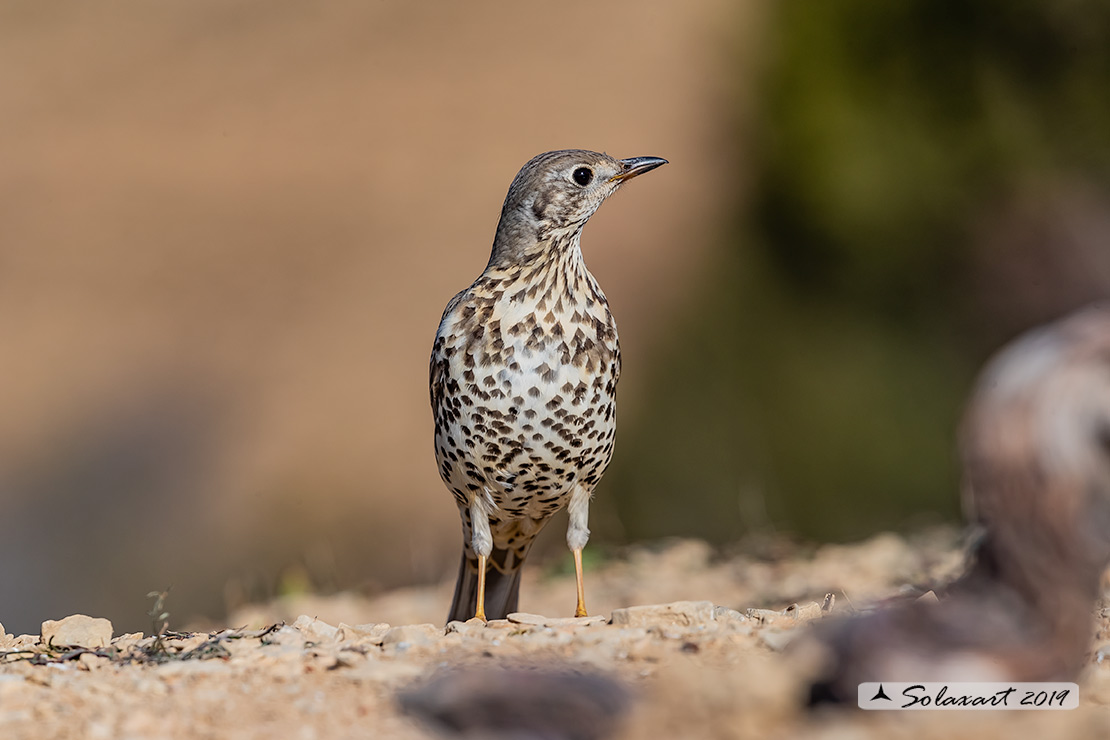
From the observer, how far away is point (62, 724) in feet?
12.3

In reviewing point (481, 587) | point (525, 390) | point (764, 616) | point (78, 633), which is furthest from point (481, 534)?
point (78, 633)

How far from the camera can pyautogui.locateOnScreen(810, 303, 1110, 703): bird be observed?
3.28m

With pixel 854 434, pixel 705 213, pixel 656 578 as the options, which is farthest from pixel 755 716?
pixel 705 213

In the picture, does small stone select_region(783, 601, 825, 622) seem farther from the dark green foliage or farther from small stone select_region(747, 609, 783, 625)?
the dark green foliage

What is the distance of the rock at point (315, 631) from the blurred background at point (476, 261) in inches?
130

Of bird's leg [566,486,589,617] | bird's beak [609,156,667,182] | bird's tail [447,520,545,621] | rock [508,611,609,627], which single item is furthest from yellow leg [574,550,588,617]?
bird's beak [609,156,667,182]

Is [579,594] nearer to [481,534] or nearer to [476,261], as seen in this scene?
[481,534]

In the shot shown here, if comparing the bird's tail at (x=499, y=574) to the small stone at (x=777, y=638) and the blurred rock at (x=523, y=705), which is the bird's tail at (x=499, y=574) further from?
the blurred rock at (x=523, y=705)

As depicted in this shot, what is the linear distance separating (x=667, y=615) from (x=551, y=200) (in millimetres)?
2269

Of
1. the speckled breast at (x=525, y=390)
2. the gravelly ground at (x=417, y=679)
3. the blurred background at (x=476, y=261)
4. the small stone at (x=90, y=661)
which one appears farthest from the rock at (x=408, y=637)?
the blurred background at (x=476, y=261)

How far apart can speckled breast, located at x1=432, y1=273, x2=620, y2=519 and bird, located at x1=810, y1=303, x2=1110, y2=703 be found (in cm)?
239

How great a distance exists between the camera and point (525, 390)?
5.68 m

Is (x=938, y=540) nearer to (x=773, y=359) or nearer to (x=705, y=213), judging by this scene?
(x=773, y=359)

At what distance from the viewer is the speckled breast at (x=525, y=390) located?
18.7 ft
